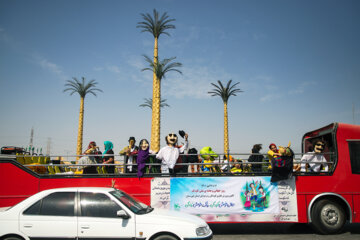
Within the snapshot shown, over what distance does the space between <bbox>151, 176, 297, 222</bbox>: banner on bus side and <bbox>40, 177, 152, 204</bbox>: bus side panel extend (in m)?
0.23

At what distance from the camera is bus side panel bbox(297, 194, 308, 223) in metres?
7.21

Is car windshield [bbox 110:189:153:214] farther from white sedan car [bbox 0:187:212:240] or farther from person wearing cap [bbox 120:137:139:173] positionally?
person wearing cap [bbox 120:137:139:173]

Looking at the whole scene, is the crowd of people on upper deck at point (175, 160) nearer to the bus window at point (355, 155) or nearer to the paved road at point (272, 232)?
the bus window at point (355, 155)

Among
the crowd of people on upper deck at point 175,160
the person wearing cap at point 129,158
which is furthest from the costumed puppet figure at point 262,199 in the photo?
the person wearing cap at point 129,158

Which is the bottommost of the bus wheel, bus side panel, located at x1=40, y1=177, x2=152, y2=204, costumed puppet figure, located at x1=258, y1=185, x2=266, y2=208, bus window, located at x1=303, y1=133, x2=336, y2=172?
the bus wheel

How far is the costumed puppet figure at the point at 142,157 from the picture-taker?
742 cm

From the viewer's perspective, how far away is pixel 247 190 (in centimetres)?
737

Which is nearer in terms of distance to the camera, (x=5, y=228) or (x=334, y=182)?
(x=5, y=228)

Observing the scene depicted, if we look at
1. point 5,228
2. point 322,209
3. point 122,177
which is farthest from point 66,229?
point 322,209

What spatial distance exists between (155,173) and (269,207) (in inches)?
131

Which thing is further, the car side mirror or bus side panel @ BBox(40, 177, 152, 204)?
bus side panel @ BBox(40, 177, 152, 204)

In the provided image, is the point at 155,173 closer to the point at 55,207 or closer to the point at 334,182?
the point at 55,207

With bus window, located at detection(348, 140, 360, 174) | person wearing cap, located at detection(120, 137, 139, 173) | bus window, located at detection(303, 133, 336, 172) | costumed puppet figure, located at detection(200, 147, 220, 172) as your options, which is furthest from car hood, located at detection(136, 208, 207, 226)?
bus window, located at detection(348, 140, 360, 174)

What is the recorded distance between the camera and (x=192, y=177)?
293 inches
